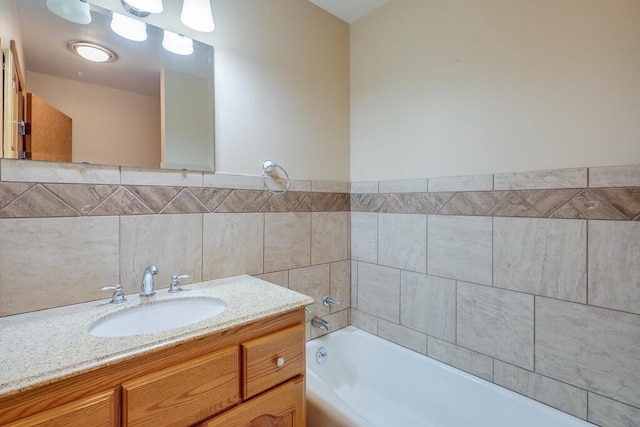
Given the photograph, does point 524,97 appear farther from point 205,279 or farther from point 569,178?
point 205,279

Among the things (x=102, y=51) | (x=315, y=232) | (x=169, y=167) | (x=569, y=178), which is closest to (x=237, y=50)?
(x=102, y=51)

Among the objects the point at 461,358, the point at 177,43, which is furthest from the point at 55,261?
the point at 461,358

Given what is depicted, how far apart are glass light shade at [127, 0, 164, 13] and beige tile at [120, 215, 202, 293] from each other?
876mm

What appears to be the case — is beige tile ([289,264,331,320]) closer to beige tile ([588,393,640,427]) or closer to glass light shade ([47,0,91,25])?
beige tile ([588,393,640,427])

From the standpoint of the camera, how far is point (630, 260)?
1.12 metres

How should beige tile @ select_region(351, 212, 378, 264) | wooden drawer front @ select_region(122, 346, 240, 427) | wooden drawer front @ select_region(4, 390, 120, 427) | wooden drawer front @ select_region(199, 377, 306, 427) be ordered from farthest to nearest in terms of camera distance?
1. beige tile @ select_region(351, 212, 378, 264)
2. wooden drawer front @ select_region(199, 377, 306, 427)
3. wooden drawer front @ select_region(122, 346, 240, 427)
4. wooden drawer front @ select_region(4, 390, 120, 427)

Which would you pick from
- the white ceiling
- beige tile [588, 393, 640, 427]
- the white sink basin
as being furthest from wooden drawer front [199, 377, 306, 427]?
the white ceiling

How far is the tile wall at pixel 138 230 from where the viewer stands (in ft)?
3.52

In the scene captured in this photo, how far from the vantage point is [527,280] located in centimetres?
137

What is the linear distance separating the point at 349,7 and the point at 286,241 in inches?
61.5

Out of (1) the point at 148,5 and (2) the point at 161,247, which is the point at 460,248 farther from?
(1) the point at 148,5

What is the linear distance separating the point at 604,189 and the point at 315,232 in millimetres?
1377

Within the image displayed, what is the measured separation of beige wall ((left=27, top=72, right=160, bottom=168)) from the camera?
45.2 inches

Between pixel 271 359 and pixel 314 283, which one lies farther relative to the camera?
pixel 314 283
